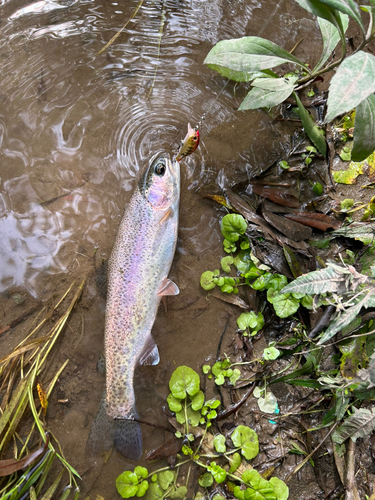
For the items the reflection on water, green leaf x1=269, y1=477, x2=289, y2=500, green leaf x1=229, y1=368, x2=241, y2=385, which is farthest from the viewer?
the reflection on water

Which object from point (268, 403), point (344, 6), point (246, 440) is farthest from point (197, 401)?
point (344, 6)

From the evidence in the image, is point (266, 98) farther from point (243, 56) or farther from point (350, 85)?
point (350, 85)

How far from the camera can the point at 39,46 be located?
394 centimetres

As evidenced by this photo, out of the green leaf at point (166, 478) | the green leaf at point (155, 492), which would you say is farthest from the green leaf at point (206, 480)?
the green leaf at point (155, 492)

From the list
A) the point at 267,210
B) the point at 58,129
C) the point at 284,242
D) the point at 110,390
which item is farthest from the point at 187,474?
the point at 58,129

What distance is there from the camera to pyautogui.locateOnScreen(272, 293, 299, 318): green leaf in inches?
137

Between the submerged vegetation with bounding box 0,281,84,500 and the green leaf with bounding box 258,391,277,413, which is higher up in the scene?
the submerged vegetation with bounding box 0,281,84,500

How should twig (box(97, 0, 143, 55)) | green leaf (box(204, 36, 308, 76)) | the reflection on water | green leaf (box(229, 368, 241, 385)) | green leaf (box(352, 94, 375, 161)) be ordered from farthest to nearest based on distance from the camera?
1. twig (box(97, 0, 143, 55))
2. the reflection on water
3. green leaf (box(229, 368, 241, 385))
4. green leaf (box(204, 36, 308, 76))
5. green leaf (box(352, 94, 375, 161))

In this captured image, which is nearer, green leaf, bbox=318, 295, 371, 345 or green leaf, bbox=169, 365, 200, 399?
green leaf, bbox=318, 295, 371, 345

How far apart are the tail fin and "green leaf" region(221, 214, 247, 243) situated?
204 cm

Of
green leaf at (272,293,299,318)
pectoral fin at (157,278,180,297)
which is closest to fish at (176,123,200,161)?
pectoral fin at (157,278,180,297)

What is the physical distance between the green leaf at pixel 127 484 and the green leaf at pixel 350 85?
10.9 feet

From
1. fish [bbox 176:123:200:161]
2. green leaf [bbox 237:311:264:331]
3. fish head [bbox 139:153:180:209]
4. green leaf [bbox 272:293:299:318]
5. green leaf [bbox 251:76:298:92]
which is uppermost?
green leaf [bbox 251:76:298:92]

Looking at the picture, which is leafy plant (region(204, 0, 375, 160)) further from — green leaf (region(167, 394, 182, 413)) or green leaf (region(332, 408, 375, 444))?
green leaf (region(167, 394, 182, 413))
